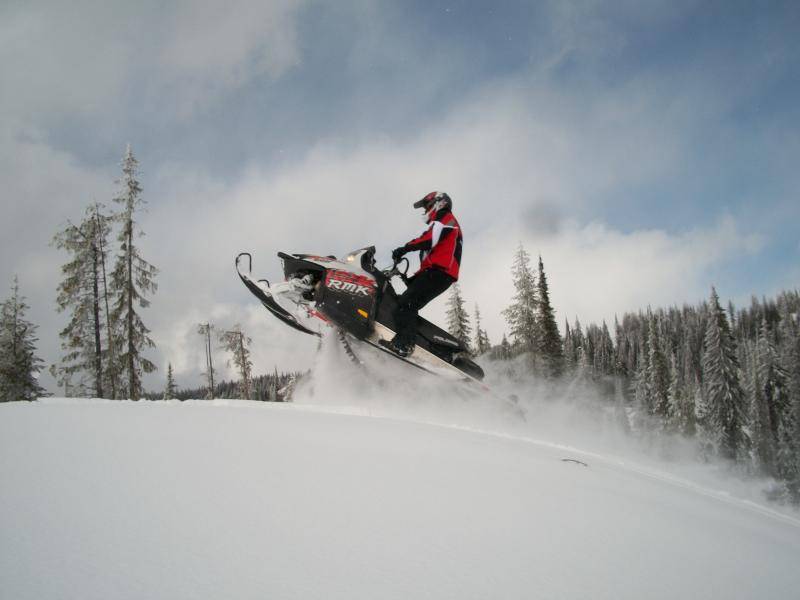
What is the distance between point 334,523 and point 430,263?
4.93m

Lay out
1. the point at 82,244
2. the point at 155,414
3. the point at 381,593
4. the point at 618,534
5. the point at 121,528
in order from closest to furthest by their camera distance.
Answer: the point at 381,593 < the point at 121,528 < the point at 618,534 < the point at 155,414 < the point at 82,244

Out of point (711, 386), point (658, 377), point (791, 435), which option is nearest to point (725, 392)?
point (711, 386)

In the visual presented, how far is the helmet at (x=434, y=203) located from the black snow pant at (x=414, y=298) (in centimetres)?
88

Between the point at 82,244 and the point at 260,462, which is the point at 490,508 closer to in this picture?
the point at 260,462

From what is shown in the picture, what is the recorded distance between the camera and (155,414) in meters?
3.37

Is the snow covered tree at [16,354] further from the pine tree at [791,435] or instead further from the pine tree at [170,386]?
the pine tree at [791,435]

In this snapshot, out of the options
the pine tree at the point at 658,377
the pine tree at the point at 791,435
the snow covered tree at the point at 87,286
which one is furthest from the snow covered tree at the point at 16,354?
the pine tree at the point at 658,377

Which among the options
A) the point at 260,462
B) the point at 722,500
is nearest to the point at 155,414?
the point at 260,462

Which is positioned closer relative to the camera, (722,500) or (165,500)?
(165,500)

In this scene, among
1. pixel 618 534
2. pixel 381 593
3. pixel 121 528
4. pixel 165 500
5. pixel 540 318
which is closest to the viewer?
pixel 381 593

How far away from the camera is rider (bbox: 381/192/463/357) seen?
6.36m

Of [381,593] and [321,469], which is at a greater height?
[321,469]

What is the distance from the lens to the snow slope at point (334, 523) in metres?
1.36

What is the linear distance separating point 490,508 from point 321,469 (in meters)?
0.93
